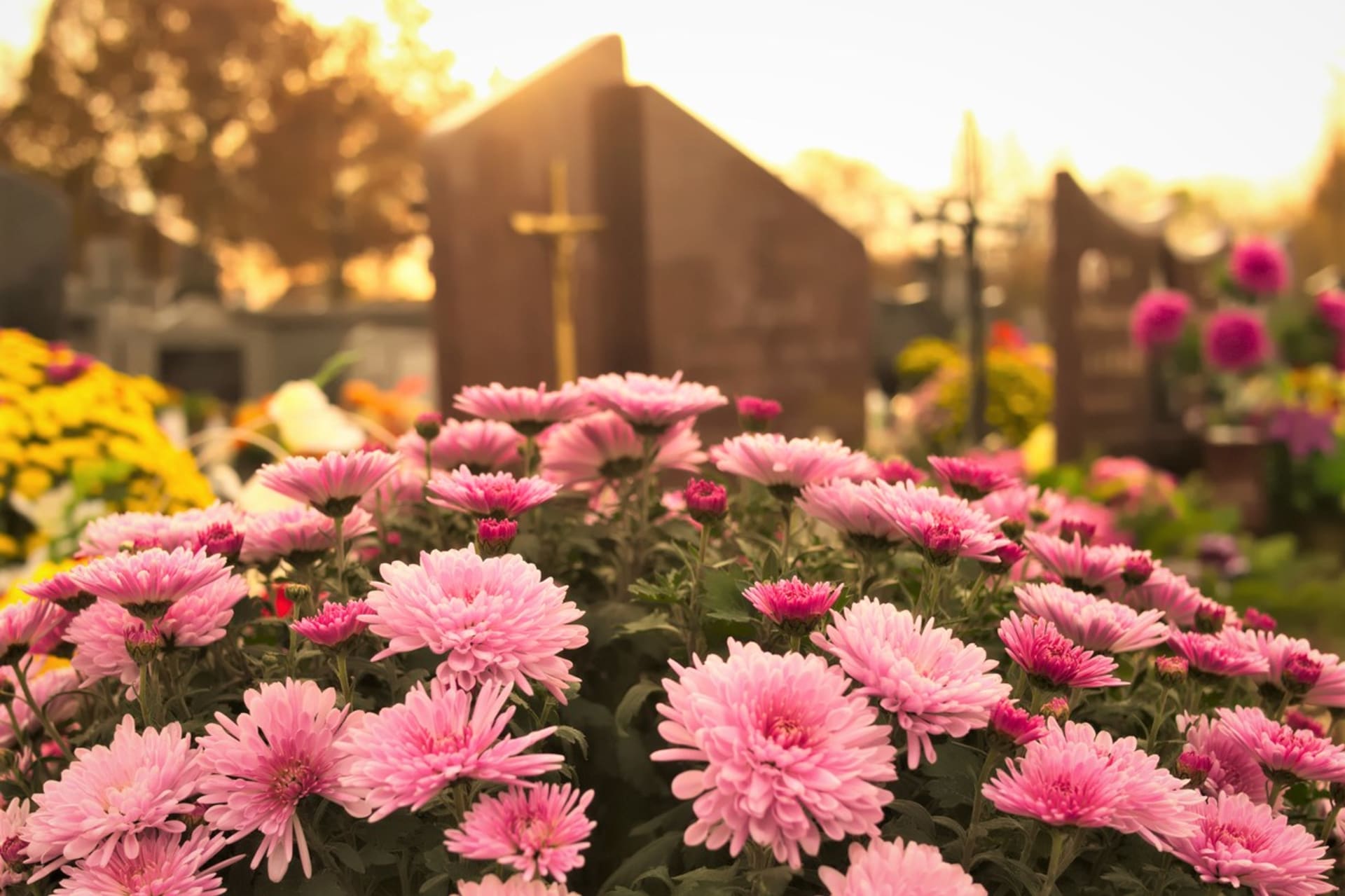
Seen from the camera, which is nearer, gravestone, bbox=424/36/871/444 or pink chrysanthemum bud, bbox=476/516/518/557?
pink chrysanthemum bud, bbox=476/516/518/557

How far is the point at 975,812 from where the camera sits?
73 cm

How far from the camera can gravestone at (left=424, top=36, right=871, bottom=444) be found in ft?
11.0

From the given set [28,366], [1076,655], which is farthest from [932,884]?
[28,366]

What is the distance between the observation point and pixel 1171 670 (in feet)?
2.84

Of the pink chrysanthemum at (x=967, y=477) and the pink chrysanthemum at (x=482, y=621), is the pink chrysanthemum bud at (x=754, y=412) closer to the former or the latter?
the pink chrysanthemum at (x=967, y=477)

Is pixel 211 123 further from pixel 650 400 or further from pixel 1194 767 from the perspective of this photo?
pixel 1194 767

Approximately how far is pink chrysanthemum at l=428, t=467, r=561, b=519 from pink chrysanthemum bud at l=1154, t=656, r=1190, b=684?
0.53 metres

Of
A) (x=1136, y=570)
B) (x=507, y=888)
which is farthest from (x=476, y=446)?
(x=1136, y=570)

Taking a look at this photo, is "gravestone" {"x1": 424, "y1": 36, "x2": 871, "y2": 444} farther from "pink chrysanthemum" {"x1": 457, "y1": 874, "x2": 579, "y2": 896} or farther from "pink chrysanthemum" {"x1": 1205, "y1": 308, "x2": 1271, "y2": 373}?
"pink chrysanthemum" {"x1": 457, "y1": 874, "x2": 579, "y2": 896}

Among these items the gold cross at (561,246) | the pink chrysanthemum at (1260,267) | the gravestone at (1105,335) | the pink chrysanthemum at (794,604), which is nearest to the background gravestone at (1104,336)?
the gravestone at (1105,335)

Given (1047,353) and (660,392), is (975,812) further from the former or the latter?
(1047,353)

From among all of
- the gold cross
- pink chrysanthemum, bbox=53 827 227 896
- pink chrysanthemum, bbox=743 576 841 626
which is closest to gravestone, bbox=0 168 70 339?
the gold cross

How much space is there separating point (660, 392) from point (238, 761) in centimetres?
52

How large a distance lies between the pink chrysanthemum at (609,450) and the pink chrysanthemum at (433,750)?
1.50ft
